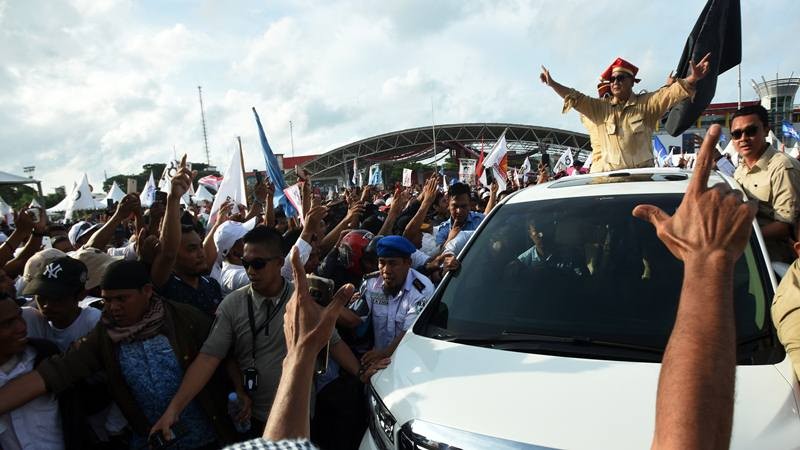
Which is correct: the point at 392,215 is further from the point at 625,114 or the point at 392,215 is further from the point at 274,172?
the point at 274,172

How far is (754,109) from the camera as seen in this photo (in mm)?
3264

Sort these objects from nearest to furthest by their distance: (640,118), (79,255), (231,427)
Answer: (231,427) → (79,255) → (640,118)

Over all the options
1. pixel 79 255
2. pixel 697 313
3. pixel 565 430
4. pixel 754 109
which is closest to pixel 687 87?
pixel 754 109

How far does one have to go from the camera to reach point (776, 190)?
3074 millimetres

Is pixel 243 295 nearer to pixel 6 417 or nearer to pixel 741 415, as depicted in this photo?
pixel 6 417

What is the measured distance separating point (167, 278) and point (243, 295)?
77 cm

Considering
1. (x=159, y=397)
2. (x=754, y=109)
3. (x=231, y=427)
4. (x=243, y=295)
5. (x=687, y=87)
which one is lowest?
(x=231, y=427)

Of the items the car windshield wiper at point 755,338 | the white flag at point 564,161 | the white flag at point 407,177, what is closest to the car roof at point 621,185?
the car windshield wiper at point 755,338

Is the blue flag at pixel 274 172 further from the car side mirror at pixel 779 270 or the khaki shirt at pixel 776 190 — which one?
the car side mirror at pixel 779 270

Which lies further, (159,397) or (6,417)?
(159,397)

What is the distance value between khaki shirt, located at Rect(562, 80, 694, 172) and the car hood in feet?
10.6

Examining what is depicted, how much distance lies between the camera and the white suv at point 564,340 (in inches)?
61.9

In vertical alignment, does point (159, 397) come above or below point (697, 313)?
below

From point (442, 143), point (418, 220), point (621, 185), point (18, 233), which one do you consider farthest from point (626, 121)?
point (442, 143)
